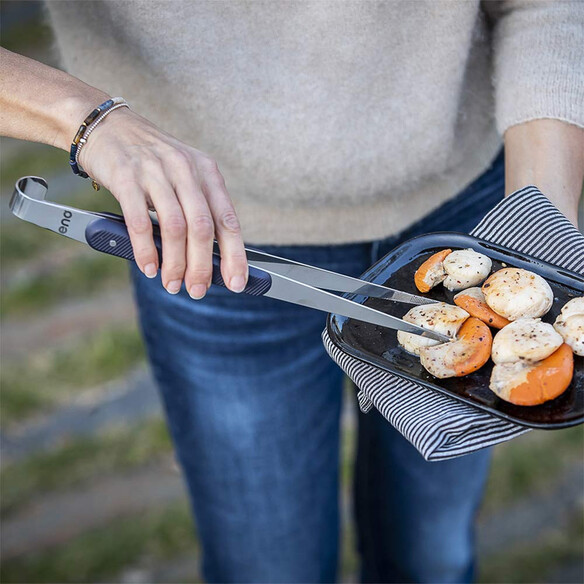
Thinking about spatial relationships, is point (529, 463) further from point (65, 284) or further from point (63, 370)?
point (65, 284)

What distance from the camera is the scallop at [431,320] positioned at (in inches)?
36.1

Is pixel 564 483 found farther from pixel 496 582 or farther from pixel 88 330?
pixel 88 330

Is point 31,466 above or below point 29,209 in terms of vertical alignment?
below

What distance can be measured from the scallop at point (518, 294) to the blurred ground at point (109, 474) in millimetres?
1193

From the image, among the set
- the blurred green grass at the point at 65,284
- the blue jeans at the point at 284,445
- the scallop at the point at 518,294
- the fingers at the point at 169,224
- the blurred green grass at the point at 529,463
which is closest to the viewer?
the fingers at the point at 169,224

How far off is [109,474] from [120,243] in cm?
145

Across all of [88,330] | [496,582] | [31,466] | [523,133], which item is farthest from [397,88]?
[88,330]

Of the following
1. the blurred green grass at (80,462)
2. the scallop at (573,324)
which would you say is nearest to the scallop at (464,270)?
the scallop at (573,324)

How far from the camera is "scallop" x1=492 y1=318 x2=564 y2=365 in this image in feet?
2.84

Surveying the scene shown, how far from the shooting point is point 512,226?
99cm

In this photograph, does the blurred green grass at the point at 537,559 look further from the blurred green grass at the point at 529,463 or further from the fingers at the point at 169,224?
the fingers at the point at 169,224

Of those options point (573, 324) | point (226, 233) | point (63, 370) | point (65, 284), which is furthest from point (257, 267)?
point (65, 284)

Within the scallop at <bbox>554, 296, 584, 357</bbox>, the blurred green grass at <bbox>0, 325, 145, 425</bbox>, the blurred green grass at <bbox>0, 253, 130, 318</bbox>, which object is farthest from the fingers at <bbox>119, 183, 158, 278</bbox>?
the blurred green grass at <bbox>0, 253, 130, 318</bbox>

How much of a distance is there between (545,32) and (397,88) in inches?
8.9
